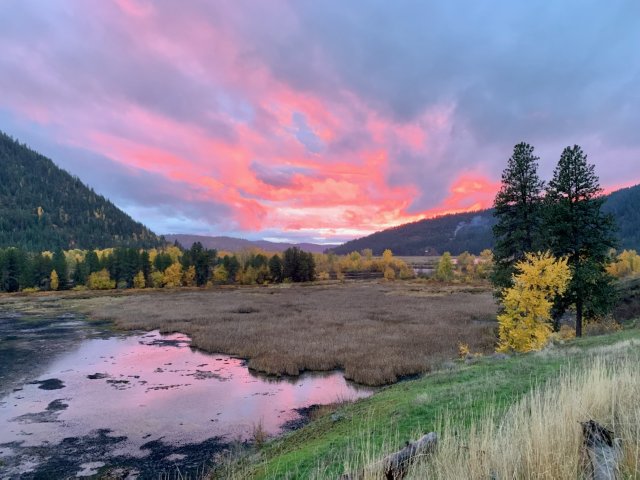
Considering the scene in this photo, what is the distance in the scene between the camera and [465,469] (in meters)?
4.41

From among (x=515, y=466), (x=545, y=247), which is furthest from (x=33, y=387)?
(x=545, y=247)

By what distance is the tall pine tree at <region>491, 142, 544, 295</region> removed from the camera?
107ft

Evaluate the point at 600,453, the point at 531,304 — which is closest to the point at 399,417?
the point at 600,453

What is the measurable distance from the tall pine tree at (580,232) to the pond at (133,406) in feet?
59.5

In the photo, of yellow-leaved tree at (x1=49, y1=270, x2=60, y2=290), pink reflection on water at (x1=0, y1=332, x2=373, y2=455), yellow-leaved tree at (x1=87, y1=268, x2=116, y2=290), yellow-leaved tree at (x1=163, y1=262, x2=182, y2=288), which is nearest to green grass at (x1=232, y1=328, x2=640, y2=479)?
pink reflection on water at (x1=0, y1=332, x2=373, y2=455)

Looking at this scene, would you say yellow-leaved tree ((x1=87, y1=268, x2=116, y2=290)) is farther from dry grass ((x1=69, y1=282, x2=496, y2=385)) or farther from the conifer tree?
dry grass ((x1=69, y1=282, x2=496, y2=385))

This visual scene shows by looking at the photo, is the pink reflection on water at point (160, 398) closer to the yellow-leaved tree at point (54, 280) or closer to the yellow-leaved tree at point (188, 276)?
the yellow-leaved tree at point (188, 276)

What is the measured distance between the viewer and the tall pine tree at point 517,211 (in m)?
→ 32.6

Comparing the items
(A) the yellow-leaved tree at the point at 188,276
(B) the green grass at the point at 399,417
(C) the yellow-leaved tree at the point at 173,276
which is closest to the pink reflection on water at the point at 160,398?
(B) the green grass at the point at 399,417

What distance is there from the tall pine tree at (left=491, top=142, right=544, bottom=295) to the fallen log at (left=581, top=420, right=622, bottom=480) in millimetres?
30081

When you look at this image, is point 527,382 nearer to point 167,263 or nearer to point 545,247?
point 545,247

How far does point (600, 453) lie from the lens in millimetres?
4371

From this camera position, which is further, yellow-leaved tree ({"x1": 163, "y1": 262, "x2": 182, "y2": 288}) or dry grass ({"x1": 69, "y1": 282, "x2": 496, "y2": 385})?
yellow-leaved tree ({"x1": 163, "y1": 262, "x2": 182, "y2": 288})

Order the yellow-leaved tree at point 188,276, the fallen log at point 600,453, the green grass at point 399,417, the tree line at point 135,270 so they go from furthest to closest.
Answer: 1. the yellow-leaved tree at point 188,276
2. the tree line at point 135,270
3. the green grass at point 399,417
4. the fallen log at point 600,453
